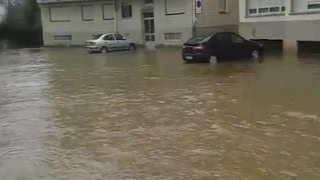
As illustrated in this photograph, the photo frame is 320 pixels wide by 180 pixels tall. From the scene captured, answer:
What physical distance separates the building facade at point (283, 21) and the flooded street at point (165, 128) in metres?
8.75

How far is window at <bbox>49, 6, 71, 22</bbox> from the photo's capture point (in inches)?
1961

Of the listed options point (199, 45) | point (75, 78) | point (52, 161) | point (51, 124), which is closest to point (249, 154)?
point (52, 161)

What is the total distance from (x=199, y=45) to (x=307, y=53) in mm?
7053

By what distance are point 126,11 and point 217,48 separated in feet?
72.8

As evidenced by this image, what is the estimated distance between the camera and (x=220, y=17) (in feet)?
126

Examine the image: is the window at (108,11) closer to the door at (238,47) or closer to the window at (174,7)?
the window at (174,7)

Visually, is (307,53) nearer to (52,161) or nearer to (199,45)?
(199,45)

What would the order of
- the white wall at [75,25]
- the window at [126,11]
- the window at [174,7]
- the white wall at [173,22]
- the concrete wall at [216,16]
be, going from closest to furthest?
the concrete wall at [216,16] → the white wall at [173,22] → the window at [174,7] → the window at [126,11] → the white wall at [75,25]

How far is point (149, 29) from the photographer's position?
43438 millimetres

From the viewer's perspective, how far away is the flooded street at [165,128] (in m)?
7.45

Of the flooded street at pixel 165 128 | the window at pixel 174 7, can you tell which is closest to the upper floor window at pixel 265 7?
the window at pixel 174 7

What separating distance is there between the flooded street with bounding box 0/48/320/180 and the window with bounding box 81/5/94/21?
2997cm

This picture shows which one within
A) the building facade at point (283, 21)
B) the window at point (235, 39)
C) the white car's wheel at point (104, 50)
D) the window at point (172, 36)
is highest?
the building facade at point (283, 21)

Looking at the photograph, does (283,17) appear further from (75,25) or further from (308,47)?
(75,25)
